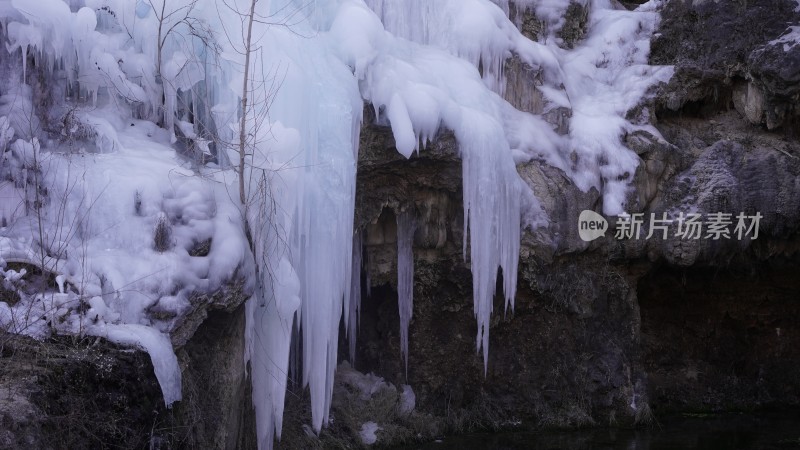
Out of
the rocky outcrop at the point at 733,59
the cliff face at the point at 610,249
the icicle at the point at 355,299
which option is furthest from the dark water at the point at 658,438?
the rocky outcrop at the point at 733,59

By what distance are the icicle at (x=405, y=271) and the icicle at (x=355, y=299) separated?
40 centimetres

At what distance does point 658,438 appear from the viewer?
33.0ft

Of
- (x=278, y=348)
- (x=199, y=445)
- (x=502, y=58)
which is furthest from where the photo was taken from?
(x=502, y=58)

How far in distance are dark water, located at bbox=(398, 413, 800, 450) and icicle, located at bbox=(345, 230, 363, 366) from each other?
133 cm

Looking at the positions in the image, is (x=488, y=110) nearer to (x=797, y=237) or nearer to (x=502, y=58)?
(x=502, y=58)

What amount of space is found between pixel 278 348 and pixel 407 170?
2.41 meters

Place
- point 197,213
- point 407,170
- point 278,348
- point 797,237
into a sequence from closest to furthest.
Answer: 1. point 197,213
2. point 278,348
3. point 407,170
4. point 797,237

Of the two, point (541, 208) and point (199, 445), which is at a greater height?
point (541, 208)

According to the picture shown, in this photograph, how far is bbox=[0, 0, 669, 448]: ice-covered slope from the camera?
21.5 ft

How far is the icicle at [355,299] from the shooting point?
32.1 feet

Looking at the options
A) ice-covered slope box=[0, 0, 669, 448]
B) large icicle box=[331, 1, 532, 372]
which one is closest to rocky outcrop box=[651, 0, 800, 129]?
ice-covered slope box=[0, 0, 669, 448]

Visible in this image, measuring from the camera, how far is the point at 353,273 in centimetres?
1002

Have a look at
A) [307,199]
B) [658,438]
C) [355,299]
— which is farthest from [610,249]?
[307,199]

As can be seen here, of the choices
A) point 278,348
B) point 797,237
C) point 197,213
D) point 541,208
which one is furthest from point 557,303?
point 197,213
